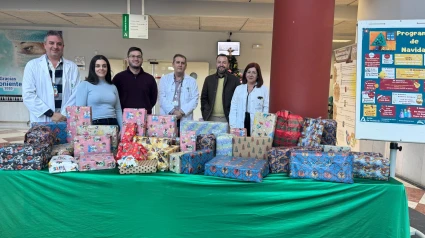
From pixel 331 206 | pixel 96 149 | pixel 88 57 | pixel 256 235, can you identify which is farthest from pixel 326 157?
pixel 88 57

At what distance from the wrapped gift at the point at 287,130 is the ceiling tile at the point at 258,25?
5374 millimetres

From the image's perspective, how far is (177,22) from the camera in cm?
787

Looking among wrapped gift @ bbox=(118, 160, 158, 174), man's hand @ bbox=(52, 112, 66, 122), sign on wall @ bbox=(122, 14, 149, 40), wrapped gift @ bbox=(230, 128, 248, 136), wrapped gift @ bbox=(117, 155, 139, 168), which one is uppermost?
sign on wall @ bbox=(122, 14, 149, 40)

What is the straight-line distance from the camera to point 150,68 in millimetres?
8969

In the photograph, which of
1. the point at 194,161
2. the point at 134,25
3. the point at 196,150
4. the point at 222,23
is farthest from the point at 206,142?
the point at 222,23

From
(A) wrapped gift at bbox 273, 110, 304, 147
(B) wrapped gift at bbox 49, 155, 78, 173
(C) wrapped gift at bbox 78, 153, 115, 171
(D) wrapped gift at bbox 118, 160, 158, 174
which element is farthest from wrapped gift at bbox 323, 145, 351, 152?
(B) wrapped gift at bbox 49, 155, 78, 173

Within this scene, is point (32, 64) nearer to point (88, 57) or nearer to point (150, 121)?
point (150, 121)

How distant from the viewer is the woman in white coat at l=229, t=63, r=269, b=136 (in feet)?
10.7

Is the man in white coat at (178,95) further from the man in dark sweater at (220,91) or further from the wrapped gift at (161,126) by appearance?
the wrapped gift at (161,126)

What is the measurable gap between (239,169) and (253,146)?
13.9 inches

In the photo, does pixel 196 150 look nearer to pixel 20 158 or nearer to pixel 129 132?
pixel 129 132

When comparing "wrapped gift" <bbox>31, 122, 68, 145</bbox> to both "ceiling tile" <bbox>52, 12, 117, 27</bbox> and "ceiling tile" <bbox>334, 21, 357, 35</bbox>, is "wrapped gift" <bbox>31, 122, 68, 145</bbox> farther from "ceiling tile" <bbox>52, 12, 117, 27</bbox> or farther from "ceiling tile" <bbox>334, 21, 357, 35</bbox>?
"ceiling tile" <bbox>334, 21, 357, 35</bbox>

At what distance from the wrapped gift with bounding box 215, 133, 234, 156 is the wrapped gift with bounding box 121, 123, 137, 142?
59cm

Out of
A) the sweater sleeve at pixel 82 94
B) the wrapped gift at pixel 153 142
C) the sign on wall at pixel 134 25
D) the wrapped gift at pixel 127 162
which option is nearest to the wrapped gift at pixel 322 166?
the wrapped gift at pixel 153 142
